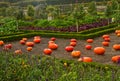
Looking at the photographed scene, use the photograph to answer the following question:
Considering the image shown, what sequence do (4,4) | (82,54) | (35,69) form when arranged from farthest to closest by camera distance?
(4,4)
(82,54)
(35,69)

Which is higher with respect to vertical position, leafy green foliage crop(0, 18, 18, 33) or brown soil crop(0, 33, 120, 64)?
brown soil crop(0, 33, 120, 64)

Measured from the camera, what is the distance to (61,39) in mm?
19250

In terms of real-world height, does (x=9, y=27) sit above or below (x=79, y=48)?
A: below

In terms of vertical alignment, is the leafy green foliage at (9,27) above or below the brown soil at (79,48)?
below

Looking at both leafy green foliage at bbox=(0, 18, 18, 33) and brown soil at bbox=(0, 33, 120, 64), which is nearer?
brown soil at bbox=(0, 33, 120, 64)

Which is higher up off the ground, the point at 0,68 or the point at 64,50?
the point at 0,68

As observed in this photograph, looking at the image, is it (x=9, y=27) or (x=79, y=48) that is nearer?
(x=79, y=48)

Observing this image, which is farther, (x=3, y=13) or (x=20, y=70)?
(x=3, y=13)

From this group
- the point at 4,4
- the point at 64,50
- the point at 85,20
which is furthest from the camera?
the point at 4,4

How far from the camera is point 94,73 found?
651 cm

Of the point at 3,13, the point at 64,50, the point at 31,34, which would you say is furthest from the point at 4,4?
the point at 64,50

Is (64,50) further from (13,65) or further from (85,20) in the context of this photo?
(85,20)

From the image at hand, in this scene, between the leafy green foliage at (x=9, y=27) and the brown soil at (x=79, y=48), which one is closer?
the brown soil at (x=79, y=48)

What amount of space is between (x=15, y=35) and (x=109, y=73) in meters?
13.9
